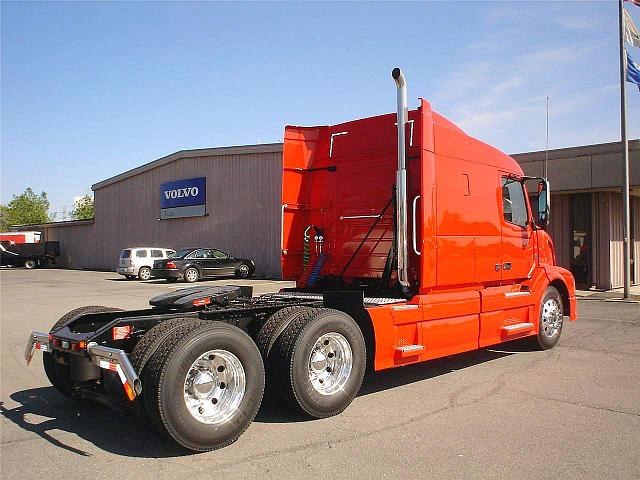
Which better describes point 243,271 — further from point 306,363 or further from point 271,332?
point 306,363

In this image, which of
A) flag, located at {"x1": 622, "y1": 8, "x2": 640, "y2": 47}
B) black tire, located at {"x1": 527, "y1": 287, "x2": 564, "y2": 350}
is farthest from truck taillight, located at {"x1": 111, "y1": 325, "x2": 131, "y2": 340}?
flag, located at {"x1": 622, "y1": 8, "x2": 640, "y2": 47}

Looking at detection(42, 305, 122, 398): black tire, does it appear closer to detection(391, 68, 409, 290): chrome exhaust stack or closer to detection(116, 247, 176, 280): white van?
detection(391, 68, 409, 290): chrome exhaust stack

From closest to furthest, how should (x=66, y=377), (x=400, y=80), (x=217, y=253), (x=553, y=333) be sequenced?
1. (x=66, y=377)
2. (x=400, y=80)
3. (x=553, y=333)
4. (x=217, y=253)

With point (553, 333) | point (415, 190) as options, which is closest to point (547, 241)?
point (553, 333)

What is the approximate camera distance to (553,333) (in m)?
8.82

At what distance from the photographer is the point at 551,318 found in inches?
346

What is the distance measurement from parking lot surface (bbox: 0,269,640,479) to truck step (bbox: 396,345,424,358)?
0.47 metres

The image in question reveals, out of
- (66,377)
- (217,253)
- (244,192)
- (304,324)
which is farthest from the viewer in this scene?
(244,192)

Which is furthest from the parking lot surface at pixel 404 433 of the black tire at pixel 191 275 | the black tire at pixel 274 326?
the black tire at pixel 191 275

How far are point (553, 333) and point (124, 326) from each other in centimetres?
665

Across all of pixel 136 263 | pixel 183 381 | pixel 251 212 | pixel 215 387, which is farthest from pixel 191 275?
pixel 183 381

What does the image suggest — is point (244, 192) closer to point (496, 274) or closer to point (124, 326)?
point (496, 274)

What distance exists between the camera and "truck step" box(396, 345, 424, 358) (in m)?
6.10

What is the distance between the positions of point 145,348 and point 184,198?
29.6 meters
